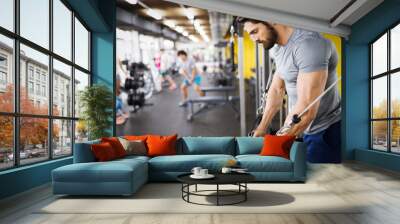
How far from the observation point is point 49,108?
21.2 feet

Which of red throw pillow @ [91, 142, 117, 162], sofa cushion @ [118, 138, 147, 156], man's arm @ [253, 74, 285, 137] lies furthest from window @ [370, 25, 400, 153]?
red throw pillow @ [91, 142, 117, 162]

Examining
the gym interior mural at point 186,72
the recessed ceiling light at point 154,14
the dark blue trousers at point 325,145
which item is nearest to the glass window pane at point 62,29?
the gym interior mural at point 186,72

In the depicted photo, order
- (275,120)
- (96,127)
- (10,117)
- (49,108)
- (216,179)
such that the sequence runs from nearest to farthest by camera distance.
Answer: (216,179) → (10,117) → (49,108) → (96,127) → (275,120)

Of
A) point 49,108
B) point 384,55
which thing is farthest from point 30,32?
point 384,55

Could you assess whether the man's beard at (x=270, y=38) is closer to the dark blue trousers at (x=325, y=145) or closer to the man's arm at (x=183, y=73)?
the man's arm at (x=183, y=73)

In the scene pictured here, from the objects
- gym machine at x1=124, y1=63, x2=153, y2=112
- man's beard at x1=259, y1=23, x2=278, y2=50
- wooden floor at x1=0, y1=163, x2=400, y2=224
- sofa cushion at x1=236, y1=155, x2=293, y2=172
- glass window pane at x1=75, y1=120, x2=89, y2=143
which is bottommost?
wooden floor at x1=0, y1=163, x2=400, y2=224

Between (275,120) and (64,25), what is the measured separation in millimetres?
4584

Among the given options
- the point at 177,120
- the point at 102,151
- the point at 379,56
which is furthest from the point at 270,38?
the point at 102,151

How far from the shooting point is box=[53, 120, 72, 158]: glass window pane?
6.77 metres

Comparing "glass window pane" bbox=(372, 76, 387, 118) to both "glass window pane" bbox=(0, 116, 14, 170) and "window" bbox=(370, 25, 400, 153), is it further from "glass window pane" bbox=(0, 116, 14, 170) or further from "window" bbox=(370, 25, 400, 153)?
"glass window pane" bbox=(0, 116, 14, 170)

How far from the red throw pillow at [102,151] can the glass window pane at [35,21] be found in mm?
1834

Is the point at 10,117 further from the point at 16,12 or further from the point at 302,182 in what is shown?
the point at 302,182

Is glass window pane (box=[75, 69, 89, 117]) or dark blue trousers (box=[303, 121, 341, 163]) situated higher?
glass window pane (box=[75, 69, 89, 117])

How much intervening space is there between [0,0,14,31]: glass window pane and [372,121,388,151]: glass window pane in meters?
7.07
